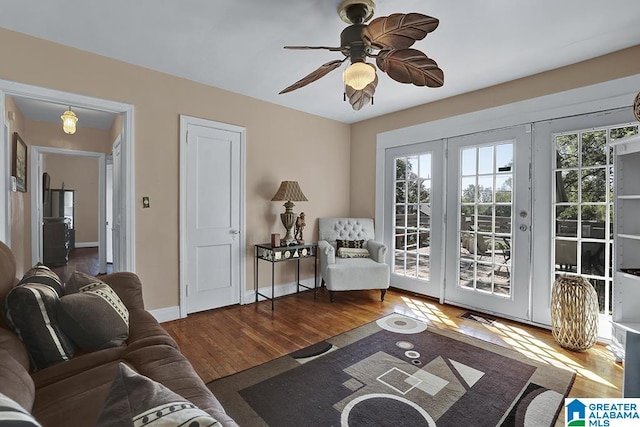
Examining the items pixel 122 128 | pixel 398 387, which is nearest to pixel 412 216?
pixel 398 387

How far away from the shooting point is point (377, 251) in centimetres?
396

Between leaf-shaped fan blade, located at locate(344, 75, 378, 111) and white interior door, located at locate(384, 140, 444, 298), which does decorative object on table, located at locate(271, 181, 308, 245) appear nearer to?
white interior door, located at locate(384, 140, 444, 298)

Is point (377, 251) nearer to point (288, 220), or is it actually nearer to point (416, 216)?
point (416, 216)

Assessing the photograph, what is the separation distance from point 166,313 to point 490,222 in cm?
354

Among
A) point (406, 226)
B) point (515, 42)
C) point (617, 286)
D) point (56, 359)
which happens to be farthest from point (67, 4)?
point (617, 286)

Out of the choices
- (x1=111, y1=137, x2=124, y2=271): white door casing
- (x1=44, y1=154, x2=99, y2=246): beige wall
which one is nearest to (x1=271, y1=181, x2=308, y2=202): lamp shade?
(x1=111, y1=137, x2=124, y2=271): white door casing

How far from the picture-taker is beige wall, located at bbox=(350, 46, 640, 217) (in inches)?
104

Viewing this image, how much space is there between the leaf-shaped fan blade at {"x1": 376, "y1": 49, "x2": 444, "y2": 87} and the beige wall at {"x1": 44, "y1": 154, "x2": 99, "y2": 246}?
8.91m

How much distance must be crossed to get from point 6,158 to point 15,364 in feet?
7.55

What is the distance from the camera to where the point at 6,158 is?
2.50 m

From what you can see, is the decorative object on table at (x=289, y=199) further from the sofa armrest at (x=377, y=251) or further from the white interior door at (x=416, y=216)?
the white interior door at (x=416, y=216)

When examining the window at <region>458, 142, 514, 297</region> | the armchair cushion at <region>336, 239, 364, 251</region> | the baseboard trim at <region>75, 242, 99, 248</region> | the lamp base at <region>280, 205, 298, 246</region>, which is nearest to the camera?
the window at <region>458, 142, 514, 297</region>

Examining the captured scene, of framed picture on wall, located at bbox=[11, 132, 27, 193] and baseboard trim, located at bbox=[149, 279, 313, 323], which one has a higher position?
framed picture on wall, located at bbox=[11, 132, 27, 193]

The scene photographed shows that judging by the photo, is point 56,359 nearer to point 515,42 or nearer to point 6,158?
point 6,158
